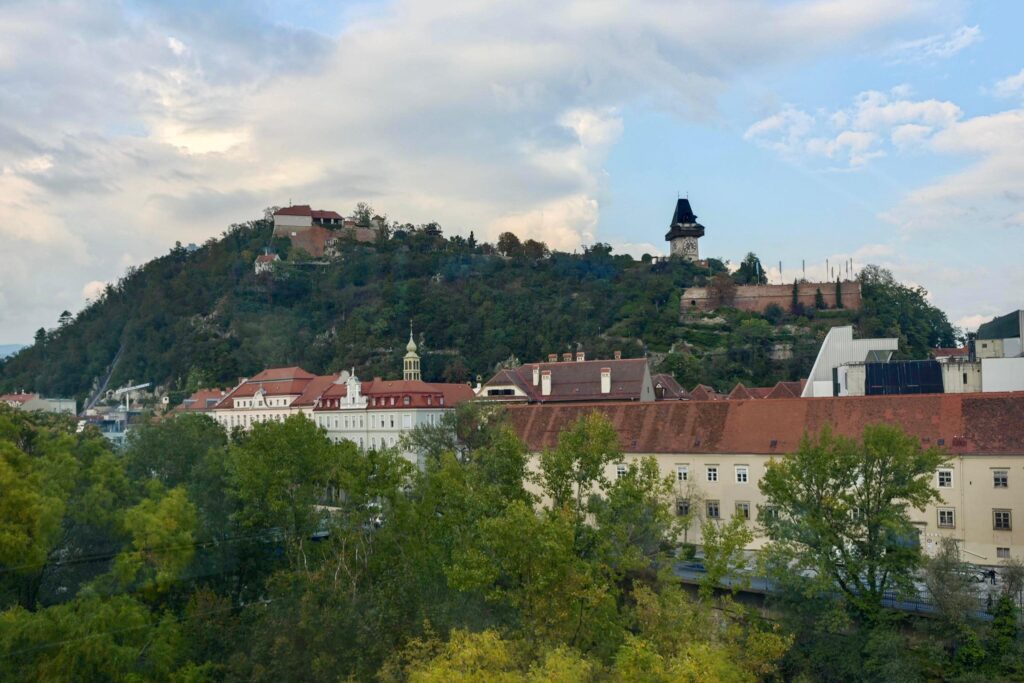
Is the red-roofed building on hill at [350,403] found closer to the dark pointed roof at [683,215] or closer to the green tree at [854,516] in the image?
the green tree at [854,516]

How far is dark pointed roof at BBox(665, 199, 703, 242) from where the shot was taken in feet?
404

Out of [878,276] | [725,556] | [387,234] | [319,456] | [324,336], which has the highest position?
[387,234]

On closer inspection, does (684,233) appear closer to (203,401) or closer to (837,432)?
(203,401)

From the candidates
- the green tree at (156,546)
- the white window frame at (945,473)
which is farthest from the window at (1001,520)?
the green tree at (156,546)

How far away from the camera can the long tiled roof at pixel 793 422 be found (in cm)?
3428

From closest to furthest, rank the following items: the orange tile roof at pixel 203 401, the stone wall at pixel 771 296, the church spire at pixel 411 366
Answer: the orange tile roof at pixel 203 401 → the church spire at pixel 411 366 → the stone wall at pixel 771 296

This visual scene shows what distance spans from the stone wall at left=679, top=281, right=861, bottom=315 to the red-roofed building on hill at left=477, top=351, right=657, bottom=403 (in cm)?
4076

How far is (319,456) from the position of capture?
30.6 metres

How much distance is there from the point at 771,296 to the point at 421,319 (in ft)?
121

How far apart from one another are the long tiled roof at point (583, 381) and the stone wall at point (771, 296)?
4076cm

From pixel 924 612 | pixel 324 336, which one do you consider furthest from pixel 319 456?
pixel 324 336

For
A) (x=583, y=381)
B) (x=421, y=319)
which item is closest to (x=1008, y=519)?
(x=583, y=381)

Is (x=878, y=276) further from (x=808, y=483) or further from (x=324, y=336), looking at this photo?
(x=808, y=483)

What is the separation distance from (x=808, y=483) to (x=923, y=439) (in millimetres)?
10224
